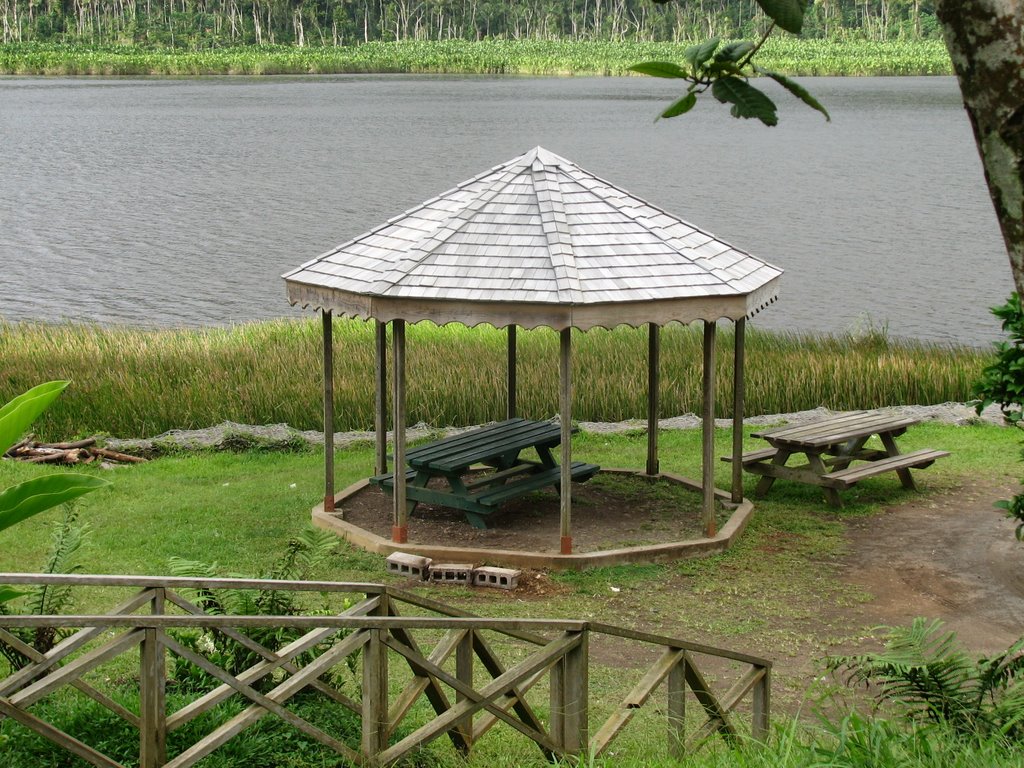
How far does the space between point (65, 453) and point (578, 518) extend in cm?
563

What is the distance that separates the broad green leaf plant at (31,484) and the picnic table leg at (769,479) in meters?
8.52

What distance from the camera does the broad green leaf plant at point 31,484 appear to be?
508cm

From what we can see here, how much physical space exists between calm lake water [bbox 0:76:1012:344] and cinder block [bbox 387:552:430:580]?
11.2 metres

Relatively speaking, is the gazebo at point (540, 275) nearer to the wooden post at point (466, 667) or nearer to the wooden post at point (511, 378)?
the wooden post at point (511, 378)

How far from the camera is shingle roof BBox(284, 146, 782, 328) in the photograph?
1010 centimetres

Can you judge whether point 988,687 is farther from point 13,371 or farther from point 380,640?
point 13,371

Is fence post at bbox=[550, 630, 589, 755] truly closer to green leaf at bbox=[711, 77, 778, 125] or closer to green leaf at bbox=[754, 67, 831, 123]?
green leaf at bbox=[711, 77, 778, 125]

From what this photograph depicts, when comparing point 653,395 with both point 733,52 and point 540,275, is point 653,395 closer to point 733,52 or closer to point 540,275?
point 540,275

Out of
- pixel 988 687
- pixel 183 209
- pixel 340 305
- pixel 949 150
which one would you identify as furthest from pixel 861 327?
pixel 949 150

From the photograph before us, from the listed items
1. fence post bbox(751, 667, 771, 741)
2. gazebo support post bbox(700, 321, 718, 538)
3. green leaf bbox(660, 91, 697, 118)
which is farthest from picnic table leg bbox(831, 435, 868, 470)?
green leaf bbox(660, 91, 697, 118)

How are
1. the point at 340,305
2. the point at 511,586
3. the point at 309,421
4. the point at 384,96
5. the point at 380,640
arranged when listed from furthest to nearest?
1. the point at 384,96
2. the point at 309,421
3. the point at 340,305
4. the point at 511,586
5. the point at 380,640

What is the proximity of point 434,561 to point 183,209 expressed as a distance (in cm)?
3583

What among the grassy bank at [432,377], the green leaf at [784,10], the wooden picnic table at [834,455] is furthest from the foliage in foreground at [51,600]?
the grassy bank at [432,377]

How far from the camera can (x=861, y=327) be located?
19406 mm
